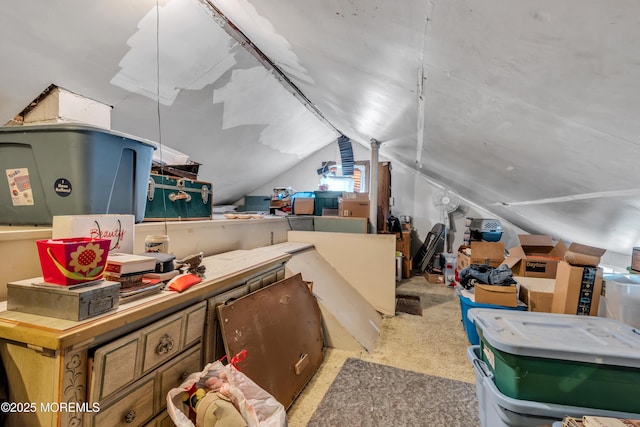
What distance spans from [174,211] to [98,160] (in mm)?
715

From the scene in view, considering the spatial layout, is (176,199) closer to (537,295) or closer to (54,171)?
(54,171)

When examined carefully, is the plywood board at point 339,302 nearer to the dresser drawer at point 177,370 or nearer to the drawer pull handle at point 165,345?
the dresser drawer at point 177,370

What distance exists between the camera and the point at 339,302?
7.57ft

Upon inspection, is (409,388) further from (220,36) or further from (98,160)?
(220,36)

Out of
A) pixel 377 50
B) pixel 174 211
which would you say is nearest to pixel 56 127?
pixel 174 211

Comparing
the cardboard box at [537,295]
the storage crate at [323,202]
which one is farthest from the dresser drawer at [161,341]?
the storage crate at [323,202]

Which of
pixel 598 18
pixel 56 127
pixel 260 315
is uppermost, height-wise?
pixel 598 18

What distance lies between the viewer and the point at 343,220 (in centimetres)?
329

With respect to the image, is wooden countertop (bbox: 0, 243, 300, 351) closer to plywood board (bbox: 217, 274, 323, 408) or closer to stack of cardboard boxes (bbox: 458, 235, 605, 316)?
plywood board (bbox: 217, 274, 323, 408)

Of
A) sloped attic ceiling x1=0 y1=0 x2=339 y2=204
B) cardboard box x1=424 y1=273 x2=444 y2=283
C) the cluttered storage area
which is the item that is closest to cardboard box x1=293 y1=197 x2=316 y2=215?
the cluttered storage area

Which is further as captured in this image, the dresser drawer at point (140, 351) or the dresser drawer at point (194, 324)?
the dresser drawer at point (194, 324)

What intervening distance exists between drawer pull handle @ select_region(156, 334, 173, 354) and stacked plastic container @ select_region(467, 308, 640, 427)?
1238 millimetres

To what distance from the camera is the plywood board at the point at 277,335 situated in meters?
1.28

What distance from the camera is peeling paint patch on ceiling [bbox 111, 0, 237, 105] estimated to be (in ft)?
6.09
